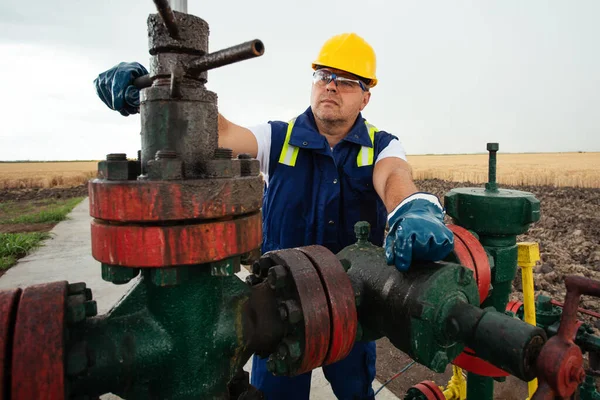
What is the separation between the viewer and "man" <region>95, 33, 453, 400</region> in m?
2.04

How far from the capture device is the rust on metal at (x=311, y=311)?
3.08 feet

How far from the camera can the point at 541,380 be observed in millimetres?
779

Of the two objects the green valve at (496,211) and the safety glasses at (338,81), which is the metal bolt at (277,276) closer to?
the green valve at (496,211)

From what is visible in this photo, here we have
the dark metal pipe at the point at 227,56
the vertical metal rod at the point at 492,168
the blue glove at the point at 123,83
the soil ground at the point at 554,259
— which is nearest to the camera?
the dark metal pipe at the point at 227,56

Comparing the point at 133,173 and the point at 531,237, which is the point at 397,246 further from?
the point at 531,237

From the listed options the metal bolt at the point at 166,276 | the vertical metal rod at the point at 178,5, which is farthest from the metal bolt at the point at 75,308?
the vertical metal rod at the point at 178,5

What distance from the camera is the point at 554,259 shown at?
5.59 metres

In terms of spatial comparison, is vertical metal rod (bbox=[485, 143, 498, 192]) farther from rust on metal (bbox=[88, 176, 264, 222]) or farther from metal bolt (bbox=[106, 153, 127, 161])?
metal bolt (bbox=[106, 153, 127, 161])

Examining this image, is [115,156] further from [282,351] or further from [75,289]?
[282,351]

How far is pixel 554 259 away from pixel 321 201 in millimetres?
5009

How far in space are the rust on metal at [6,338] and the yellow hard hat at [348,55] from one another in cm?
179

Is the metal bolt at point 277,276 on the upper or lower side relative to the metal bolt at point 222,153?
lower

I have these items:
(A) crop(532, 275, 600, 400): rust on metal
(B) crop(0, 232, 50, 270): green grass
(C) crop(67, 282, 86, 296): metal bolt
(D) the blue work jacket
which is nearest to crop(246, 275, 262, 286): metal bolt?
(C) crop(67, 282, 86, 296): metal bolt

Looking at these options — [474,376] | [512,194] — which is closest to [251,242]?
[512,194]
